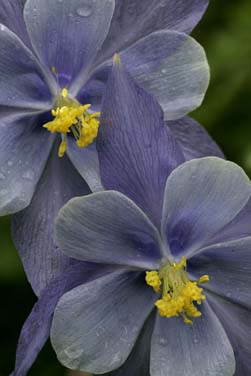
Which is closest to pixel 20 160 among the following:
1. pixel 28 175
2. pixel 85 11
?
pixel 28 175

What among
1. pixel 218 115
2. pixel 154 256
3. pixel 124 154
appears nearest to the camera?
pixel 124 154

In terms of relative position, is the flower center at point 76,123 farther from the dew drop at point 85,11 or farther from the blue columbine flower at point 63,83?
the dew drop at point 85,11

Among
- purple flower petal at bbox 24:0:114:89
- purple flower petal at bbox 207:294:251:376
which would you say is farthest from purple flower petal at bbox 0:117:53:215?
purple flower petal at bbox 207:294:251:376

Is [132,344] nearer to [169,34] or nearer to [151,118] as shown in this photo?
[151,118]

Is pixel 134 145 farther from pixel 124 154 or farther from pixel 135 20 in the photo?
pixel 135 20

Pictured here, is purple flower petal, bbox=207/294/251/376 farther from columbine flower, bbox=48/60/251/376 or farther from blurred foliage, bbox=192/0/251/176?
blurred foliage, bbox=192/0/251/176

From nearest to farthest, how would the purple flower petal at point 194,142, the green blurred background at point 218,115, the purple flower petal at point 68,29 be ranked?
1. the purple flower petal at point 68,29
2. the purple flower petal at point 194,142
3. the green blurred background at point 218,115

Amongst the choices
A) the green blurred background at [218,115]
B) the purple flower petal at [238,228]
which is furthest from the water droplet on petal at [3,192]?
the green blurred background at [218,115]
